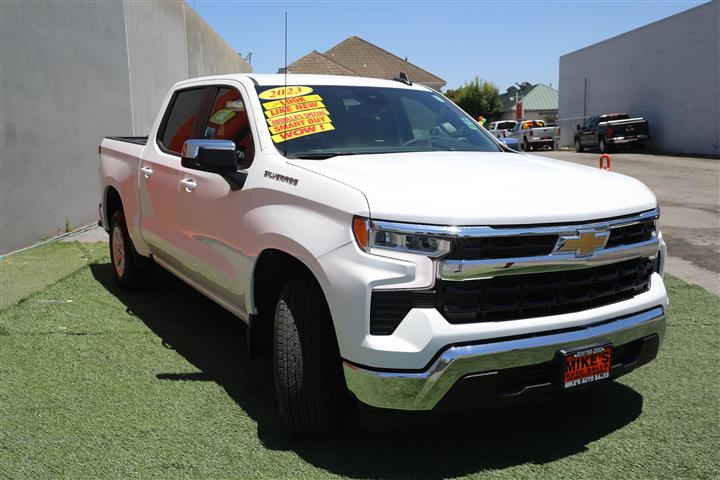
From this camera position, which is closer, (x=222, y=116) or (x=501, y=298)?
(x=501, y=298)

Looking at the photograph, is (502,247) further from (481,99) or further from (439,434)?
(481,99)

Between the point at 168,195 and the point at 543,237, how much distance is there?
282 centimetres

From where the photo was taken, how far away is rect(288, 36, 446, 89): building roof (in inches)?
1935

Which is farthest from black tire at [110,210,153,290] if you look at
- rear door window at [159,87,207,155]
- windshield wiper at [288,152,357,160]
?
windshield wiper at [288,152,357,160]

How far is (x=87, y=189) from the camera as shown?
1014cm

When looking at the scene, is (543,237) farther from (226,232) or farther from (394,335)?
(226,232)

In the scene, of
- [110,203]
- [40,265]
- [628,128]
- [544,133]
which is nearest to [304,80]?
[110,203]

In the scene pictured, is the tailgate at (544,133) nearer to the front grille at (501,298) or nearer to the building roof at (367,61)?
the building roof at (367,61)

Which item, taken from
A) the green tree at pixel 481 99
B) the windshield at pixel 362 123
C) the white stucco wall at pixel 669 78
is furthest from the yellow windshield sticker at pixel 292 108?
the green tree at pixel 481 99

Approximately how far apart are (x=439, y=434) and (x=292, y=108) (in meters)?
2.01

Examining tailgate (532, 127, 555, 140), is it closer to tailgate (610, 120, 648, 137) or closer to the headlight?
tailgate (610, 120, 648, 137)

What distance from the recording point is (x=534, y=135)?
120 feet

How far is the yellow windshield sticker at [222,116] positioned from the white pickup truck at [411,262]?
0.15m

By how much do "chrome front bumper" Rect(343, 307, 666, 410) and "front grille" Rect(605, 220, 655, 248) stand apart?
45cm
